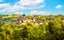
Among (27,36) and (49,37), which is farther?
(27,36)

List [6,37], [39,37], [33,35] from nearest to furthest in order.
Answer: [39,37] < [33,35] < [6,37]

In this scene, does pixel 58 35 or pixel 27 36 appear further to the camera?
pixel 27 36

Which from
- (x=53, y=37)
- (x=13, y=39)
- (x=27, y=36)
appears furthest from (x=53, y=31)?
(x=13, y=39)

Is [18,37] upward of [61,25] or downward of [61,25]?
downward

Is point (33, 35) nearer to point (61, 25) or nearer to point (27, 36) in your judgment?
point (27, 36)

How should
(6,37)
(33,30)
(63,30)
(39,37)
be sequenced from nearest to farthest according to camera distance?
(63,30) → (39,37) → (33,30) → (6,37)

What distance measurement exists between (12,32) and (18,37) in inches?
156

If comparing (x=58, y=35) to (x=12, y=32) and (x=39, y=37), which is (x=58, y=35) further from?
(x=12, y=32)

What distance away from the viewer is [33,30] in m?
44.4

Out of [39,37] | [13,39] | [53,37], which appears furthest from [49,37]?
[13,39]

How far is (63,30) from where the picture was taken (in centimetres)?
3397

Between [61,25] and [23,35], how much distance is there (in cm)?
1309

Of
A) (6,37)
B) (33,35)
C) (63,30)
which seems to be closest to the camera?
(63,30)

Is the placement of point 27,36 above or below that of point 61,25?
below
